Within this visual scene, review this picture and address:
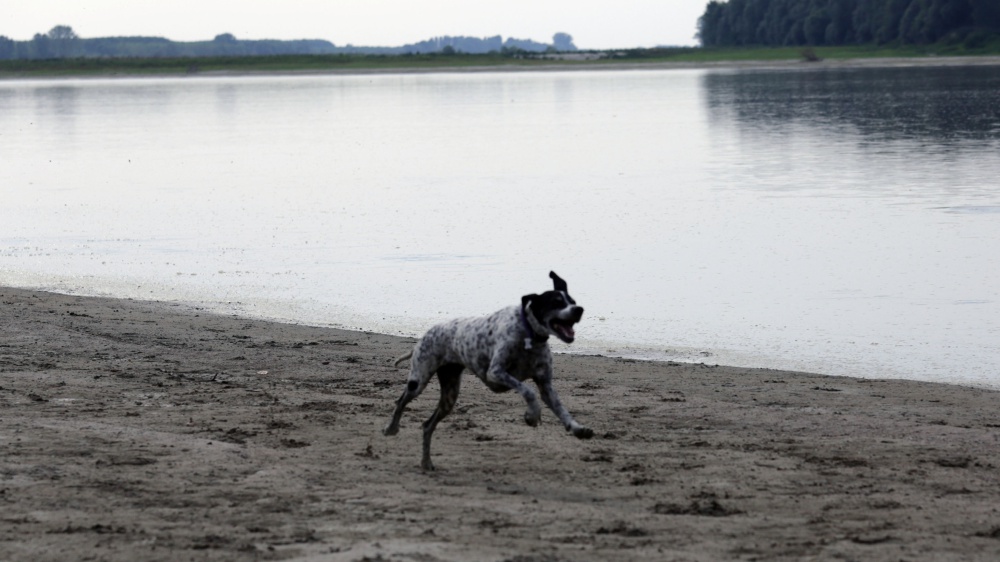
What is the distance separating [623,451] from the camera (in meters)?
8.33

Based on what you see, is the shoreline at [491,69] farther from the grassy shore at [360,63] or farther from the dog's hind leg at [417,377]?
the dog's hind leg at [417,377]

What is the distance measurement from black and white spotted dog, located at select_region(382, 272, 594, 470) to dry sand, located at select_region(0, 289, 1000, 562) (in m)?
0.42

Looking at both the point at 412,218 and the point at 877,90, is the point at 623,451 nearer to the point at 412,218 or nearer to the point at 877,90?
the point at 412,218

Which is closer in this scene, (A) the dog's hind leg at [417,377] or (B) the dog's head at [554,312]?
(B) the dog's head at [554,312]

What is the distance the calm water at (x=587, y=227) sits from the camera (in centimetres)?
1408

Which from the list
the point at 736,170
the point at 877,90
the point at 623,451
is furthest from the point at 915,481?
the point at 877,90

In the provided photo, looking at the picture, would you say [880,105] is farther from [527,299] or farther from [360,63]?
[360,63]

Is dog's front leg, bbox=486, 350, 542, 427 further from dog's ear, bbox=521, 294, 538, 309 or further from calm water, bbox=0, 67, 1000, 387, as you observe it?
calm water, bbox=0, 67, 1000, 387

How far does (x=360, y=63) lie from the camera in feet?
493

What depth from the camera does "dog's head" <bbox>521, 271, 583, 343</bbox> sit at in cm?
740

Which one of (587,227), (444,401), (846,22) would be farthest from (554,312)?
(846,22)

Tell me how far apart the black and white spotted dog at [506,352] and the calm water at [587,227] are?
15.6ft

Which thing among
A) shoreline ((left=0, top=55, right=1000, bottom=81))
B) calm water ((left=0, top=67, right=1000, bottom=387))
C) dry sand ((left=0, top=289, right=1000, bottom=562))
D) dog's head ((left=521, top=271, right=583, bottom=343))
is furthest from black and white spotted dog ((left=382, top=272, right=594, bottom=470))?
shoreline ((left=0, top=55, right=1000, bottom=81))

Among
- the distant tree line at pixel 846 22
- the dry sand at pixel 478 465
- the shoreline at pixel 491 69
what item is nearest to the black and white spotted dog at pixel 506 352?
the dry sand at pixel 478 465
